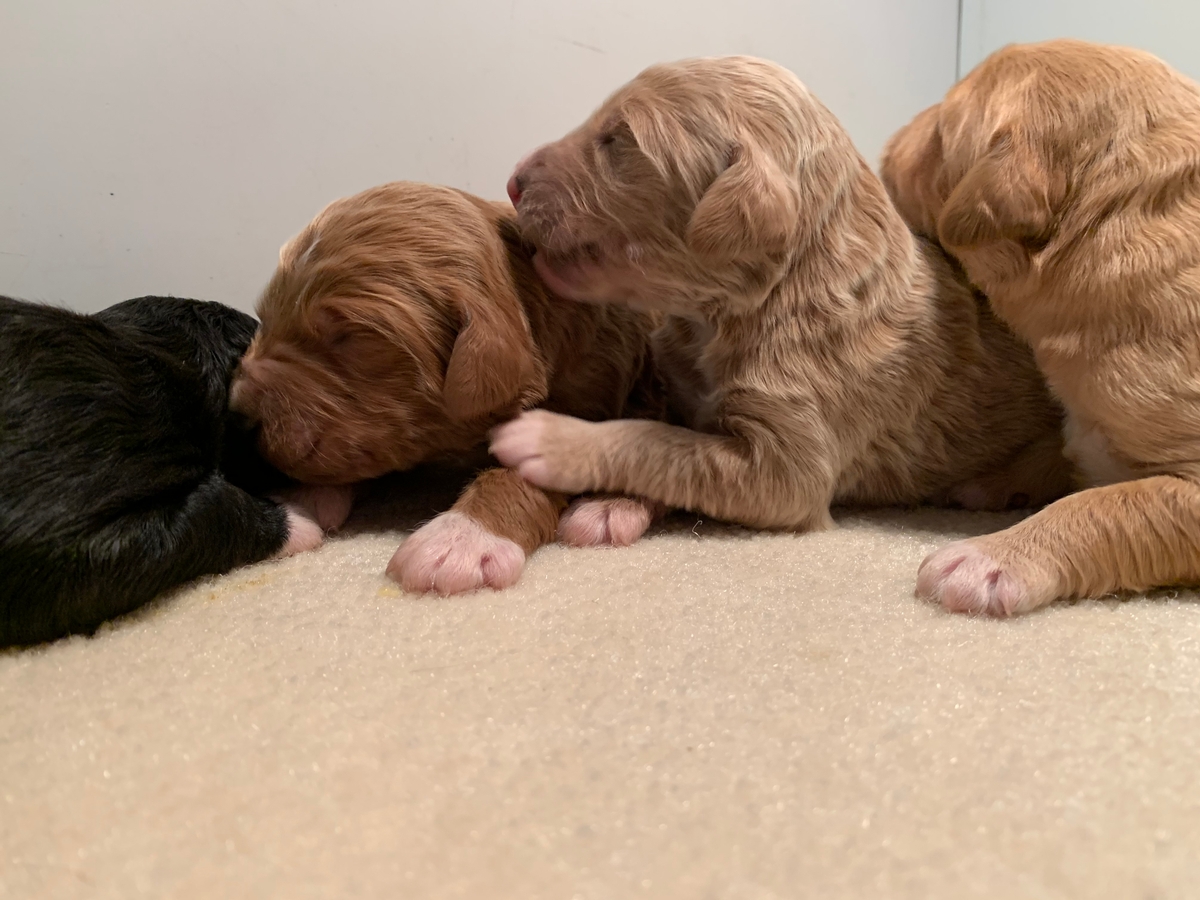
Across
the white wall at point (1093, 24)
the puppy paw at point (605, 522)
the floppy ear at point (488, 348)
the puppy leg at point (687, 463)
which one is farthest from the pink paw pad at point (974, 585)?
the white wall at point (1093, 24)

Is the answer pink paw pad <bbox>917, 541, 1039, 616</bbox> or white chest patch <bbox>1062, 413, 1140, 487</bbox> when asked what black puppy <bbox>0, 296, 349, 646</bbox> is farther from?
white chest patch <bbox>1062, 413, 1140, 487</bbox>

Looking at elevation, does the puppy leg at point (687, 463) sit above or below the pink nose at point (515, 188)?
below

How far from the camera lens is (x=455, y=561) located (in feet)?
4.13

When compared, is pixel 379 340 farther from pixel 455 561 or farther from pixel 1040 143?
pixel 1040 143

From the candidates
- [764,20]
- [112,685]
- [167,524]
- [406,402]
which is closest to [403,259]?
[406,402]

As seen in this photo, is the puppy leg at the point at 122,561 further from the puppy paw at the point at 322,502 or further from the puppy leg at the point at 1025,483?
the puppy leg at the point at 1025,483

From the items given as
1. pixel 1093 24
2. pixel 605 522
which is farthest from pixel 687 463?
pixel 1093 24

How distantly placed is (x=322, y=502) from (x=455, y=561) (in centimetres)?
46

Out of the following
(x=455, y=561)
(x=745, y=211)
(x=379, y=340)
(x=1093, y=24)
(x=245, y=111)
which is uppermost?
(x=1093, y=24)

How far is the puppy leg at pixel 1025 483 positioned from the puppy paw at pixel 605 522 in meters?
0.79

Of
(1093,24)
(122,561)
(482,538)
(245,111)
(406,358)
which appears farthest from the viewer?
(1093,24)

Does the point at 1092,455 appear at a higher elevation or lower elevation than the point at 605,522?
higher

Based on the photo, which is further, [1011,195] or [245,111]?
[245,111]

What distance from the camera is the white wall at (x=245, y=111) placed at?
1.78m
